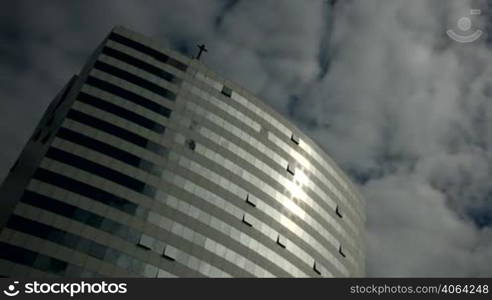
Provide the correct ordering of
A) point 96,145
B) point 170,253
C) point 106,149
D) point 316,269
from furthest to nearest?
point 316,269, point 106,149, point 96,145, point 170,253

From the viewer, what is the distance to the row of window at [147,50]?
6469 cm

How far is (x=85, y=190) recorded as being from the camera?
163ft

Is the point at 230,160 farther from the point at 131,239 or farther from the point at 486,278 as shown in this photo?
the point at 486,278

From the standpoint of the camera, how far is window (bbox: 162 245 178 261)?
49.9 metres

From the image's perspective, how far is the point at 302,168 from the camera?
230 ft

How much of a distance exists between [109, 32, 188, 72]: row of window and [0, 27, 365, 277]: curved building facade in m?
0.18

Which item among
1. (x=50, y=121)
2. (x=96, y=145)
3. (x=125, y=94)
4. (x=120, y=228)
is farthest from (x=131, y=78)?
(x=120, y=228)

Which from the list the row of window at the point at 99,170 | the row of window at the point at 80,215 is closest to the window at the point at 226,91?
the row of window at the point at 99,170

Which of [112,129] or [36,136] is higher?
[36,136]

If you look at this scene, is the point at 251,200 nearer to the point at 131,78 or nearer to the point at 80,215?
the point at 80,215

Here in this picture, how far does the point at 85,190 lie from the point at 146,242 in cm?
857

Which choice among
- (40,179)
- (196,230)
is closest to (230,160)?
(196,230)

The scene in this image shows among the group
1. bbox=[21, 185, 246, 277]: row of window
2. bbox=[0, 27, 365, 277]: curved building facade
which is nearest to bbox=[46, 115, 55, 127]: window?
bbox=[0, 27, 365, 277]: curved building facade

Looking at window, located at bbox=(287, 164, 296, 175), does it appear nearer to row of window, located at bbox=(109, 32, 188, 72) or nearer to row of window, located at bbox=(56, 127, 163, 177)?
row of window, located at bbox=(109, 32, 188, 72)
